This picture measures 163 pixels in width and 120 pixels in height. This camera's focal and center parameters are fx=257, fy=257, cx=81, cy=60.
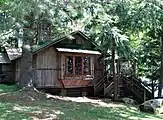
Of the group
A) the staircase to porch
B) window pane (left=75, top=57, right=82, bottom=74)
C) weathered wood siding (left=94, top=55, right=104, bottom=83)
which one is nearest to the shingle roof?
window pane (left=75, top=57, right=82, bottom=74)

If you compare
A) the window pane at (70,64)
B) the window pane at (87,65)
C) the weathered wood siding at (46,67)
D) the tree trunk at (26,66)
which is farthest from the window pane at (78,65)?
the tree trunk at (26,66)

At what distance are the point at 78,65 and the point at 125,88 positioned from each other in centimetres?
430

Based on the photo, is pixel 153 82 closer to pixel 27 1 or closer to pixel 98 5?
pixel 98 5

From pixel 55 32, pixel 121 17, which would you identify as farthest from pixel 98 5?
pixel 55 32

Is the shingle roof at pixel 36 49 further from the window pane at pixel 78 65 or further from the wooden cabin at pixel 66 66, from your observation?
the window pane at pixel 78 65

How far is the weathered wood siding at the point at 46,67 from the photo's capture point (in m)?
18.7

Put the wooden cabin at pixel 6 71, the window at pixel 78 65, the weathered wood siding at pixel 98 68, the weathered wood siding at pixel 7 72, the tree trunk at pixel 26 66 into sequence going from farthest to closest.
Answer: the weathered wood siding at pixel 7 72, the wooden cabin at pixel 6 71, the weathered wood siding at pixel 98 68, the window at pixel 78 65, the tree trunk at pixel 26 66

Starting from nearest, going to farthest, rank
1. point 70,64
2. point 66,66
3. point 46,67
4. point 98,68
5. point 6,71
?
point 46,67 → point 66,66 → point 70,64 → point 98,68 → point 6,71

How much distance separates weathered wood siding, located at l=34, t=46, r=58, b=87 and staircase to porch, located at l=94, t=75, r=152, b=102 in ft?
12.2

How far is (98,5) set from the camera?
15289mm

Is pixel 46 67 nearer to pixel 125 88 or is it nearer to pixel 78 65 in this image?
pixel 78 65

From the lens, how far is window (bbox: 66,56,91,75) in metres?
19.7

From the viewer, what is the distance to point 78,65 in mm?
20359

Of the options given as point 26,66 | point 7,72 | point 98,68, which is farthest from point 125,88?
point 7,72
